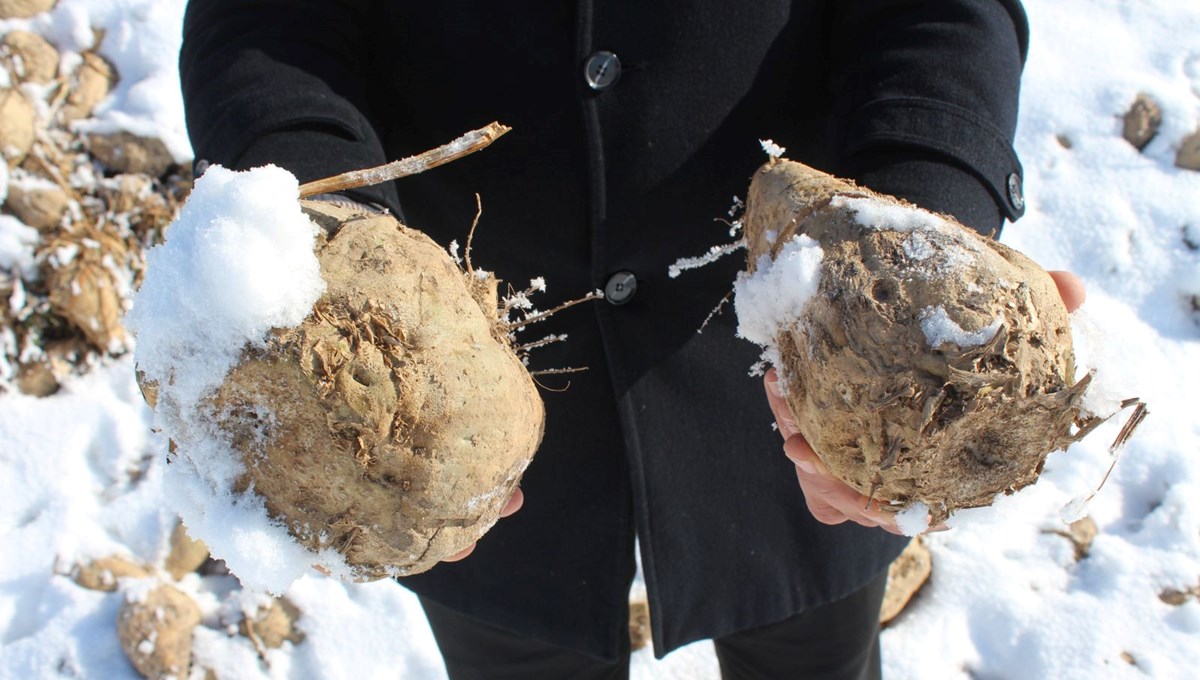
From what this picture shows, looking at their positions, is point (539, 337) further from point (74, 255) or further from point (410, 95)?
point (74, 255)

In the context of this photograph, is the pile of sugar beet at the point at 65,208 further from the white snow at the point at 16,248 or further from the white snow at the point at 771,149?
the white snow at the point at 771,149

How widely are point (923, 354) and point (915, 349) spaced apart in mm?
13

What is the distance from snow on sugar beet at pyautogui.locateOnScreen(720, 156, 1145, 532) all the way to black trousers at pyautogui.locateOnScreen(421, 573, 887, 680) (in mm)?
596

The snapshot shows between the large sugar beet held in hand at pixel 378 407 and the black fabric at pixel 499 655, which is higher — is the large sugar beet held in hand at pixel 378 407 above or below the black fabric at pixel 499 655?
above

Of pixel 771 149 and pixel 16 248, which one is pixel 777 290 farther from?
pixel 16 248

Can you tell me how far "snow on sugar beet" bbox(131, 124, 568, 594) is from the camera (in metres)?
1.10

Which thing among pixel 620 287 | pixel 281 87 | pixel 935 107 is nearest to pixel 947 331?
pixel 935 107

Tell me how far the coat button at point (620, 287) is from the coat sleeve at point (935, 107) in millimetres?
429

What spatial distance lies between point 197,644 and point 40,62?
7.11 feet

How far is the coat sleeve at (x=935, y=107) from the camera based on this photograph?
4.44 ft

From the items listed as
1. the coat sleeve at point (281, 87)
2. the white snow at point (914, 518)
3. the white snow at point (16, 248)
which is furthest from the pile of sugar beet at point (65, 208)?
the white snow at point (914, 518)

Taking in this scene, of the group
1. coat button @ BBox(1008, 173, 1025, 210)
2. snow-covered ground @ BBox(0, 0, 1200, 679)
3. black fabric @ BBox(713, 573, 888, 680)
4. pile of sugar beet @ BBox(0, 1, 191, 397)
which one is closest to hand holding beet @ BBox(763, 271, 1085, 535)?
coat button @ BBox(1008, 173, 1025, 210)

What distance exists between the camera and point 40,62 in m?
2.95

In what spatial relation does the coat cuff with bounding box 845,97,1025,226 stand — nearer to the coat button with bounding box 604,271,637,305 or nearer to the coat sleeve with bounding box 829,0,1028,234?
the coat sleeve with bounding box 829,0,1028,234
